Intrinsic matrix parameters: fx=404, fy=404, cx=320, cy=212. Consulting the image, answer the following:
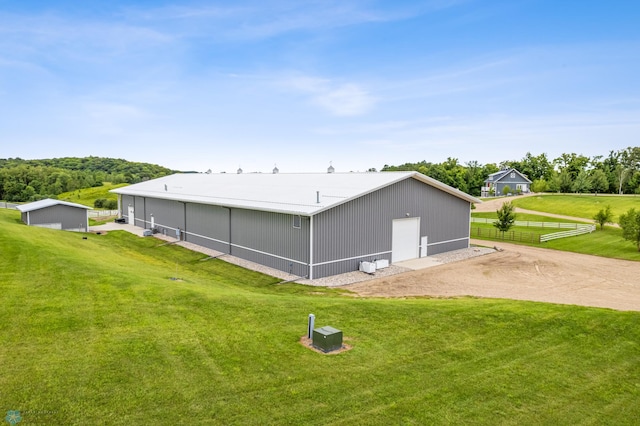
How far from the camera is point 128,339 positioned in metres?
Answer: 8.45

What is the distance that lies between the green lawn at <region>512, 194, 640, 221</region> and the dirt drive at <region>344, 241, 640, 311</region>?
32437mm

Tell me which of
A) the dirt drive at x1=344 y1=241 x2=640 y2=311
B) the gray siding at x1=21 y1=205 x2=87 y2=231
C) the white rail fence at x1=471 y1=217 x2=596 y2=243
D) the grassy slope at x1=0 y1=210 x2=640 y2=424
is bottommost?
the dirt drive at x1=344 y1=241 x2=640 y2=311

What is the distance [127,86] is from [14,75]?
7118 millimetres

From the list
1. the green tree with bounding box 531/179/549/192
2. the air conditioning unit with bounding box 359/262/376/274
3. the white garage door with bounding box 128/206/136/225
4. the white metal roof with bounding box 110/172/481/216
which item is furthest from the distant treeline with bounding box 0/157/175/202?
the green tree with bounding box 531/179/549/192

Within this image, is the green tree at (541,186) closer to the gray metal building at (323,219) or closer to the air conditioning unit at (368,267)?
the gray metal building at (323,219)

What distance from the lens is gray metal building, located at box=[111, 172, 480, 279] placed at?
1844cm

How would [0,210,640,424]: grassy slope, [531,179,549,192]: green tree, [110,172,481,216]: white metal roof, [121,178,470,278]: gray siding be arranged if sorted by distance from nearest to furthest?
[0,210,640,424]: grassy slope, [121,178,470,278]: gray siding, [110,172,481,216]: white metal roof, [531,179,549,192]: green tree

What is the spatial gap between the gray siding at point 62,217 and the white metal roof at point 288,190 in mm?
4881

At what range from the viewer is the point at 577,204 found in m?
56.8

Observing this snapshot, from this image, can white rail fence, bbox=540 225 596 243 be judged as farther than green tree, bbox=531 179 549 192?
No


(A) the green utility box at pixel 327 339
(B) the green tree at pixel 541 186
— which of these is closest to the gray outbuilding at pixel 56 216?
(A) the green utility box at pixel 327 339

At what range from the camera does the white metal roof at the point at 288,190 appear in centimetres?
1928

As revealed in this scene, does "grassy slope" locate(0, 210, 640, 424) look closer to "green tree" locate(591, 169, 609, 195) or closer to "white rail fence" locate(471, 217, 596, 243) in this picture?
"white rail fence" locate(471, 217, 596, 243)

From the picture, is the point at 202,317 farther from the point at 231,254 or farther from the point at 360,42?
the point at 360,42
